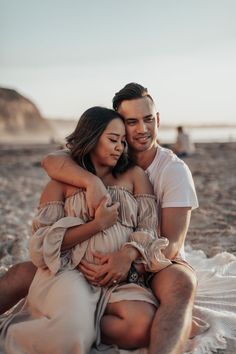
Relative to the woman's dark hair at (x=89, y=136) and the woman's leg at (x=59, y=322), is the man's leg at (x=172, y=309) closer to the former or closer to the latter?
the woman's leg at (x=59, y=322)

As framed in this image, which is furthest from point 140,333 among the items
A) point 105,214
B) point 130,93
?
point 130,93

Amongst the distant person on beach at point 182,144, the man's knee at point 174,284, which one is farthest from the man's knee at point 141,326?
the distant person on beach at point 182,144

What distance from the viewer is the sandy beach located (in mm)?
6168

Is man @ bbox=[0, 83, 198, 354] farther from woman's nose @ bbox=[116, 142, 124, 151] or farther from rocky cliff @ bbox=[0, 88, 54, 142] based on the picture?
rocky cliff @ bbox=[0, 88, 54, 142]

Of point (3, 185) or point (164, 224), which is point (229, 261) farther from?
point (3, 185)

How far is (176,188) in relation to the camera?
151 inches

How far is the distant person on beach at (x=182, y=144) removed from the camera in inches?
676

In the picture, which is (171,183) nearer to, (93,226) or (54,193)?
(93,226)

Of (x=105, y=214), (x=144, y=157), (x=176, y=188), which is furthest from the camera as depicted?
(x=144, y=157)

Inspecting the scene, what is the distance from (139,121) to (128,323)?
53.4 inches

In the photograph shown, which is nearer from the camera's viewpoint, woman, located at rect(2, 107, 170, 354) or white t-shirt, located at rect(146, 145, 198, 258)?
woman, located at rect(2, 107, 170, 354)

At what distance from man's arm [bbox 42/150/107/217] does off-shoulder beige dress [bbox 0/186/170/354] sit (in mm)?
95

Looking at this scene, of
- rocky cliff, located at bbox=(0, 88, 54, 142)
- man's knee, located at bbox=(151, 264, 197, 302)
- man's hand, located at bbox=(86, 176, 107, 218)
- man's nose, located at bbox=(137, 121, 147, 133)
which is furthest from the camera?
rocky cliff, located at bbox=(0, 88, 54, 142)

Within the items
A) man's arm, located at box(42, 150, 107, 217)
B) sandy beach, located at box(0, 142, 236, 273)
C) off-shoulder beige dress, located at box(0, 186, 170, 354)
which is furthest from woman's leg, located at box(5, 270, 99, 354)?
sandy beach, located at box(0, 142, 236, 273)
